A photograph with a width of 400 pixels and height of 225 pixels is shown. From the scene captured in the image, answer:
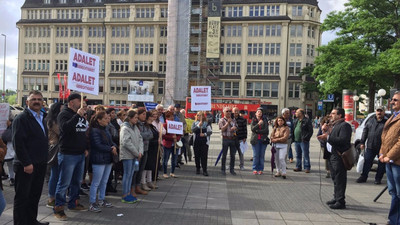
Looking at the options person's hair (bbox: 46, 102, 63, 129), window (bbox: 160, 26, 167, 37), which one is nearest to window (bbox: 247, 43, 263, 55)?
window (bbox: 160, 26, 167, 37)

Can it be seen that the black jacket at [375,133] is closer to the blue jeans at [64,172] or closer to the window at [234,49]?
the blue jeans at [64,172]

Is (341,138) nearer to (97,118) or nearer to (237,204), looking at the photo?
(237,204)

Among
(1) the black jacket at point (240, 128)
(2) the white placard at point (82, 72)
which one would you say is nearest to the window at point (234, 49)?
(1) the black jacket at point (240, 128)

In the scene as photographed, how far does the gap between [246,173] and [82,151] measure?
6.06 meters

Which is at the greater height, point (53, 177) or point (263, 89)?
point (263, 89)

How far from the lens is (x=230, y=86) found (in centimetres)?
6488

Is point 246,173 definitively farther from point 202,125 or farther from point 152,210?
point 152,210

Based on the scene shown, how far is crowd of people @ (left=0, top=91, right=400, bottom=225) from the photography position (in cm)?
477

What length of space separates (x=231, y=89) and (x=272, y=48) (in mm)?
10335

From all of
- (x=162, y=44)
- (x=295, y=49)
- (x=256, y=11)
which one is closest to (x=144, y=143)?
(x=295, y=49)

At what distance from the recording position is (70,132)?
5.61m

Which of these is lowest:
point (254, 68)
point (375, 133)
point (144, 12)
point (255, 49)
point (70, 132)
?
point (375, 133)

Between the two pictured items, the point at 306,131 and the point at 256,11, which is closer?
the point at 306,131

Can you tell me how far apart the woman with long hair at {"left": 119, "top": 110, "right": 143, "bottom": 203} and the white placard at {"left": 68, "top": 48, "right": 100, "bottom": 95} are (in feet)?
5.62
